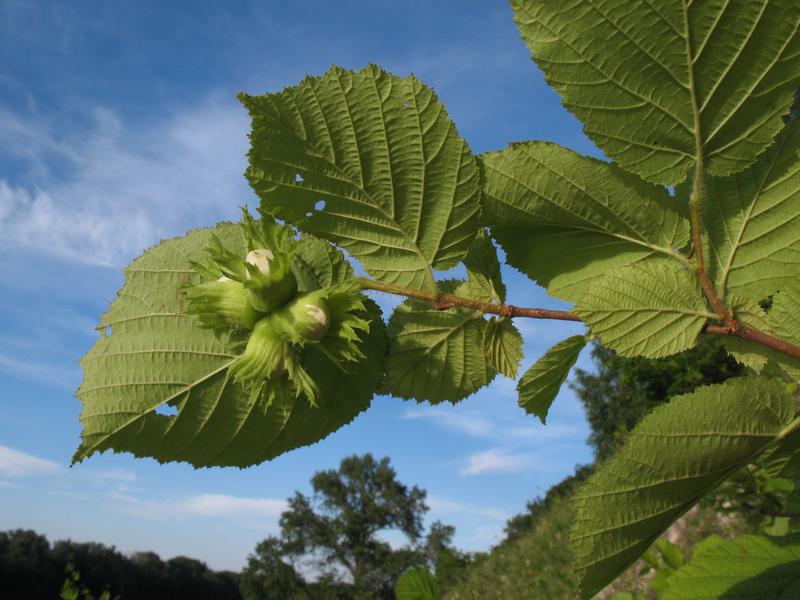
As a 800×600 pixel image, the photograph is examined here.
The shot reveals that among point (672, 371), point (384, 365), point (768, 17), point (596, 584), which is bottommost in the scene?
point (596, 584)

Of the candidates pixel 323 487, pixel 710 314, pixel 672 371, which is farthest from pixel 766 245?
pixel 323 487

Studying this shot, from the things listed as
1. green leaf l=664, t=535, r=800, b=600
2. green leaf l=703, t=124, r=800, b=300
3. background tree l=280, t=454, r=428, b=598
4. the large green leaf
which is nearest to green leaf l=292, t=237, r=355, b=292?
the large green leaf

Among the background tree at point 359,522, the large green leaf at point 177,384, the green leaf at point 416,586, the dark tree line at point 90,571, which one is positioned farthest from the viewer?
the background tree at point 359,522

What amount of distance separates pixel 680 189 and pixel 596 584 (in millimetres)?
535

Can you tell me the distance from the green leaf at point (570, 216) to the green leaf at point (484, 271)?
0.03 m

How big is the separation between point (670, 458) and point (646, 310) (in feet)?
0.61

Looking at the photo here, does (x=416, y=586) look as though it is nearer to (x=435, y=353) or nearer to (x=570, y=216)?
(x=435, y=353)

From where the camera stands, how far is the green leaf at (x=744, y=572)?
135 cm

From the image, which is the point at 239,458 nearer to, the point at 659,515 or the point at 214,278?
the point at 214,278

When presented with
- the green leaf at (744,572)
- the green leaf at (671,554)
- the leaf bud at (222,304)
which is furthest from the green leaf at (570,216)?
the green leaf at (671,554)

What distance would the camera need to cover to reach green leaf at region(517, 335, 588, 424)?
35.1 inches

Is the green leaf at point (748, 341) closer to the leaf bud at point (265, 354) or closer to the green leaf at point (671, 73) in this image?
the green leaf at point (671, 73)

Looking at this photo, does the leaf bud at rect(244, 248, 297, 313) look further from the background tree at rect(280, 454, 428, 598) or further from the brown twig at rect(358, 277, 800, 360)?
the background tree at rect(280, 454, 428, 598)

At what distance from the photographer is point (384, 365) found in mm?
919
